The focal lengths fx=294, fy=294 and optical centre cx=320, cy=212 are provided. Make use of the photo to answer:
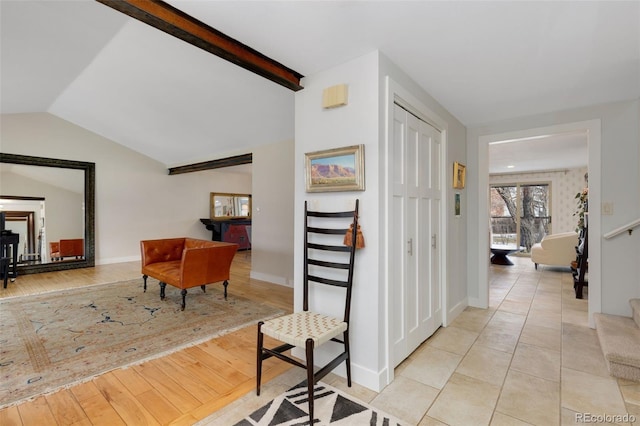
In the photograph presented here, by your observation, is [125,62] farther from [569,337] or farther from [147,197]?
[569,337]

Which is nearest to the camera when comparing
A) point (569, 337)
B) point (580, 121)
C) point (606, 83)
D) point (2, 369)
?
point (2, 369)

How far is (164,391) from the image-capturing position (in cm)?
192

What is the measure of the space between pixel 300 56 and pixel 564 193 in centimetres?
836

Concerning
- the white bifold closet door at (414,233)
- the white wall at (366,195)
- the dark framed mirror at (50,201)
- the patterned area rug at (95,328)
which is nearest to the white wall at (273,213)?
the patterned area rug at (95,328)

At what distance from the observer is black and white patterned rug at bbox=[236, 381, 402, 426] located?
1.60 metres

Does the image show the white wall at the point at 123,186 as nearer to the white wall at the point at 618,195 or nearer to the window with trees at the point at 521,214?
the white wall at the point at 618,195

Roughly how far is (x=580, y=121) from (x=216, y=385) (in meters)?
4.04

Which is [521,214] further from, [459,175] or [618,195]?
[459,175]

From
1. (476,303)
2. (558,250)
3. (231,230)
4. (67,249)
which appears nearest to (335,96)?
(476,303)

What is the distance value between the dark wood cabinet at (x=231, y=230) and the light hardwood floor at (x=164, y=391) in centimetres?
557

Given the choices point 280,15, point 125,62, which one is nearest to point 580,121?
point 280,15

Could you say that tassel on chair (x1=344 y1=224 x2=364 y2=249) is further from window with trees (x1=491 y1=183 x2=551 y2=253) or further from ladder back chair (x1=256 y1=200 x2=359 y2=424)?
window with trees (x1=491 y1=183 x2=551 y2=253)

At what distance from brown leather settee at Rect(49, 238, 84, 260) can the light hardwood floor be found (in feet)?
16.4

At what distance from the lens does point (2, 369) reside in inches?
85.8
